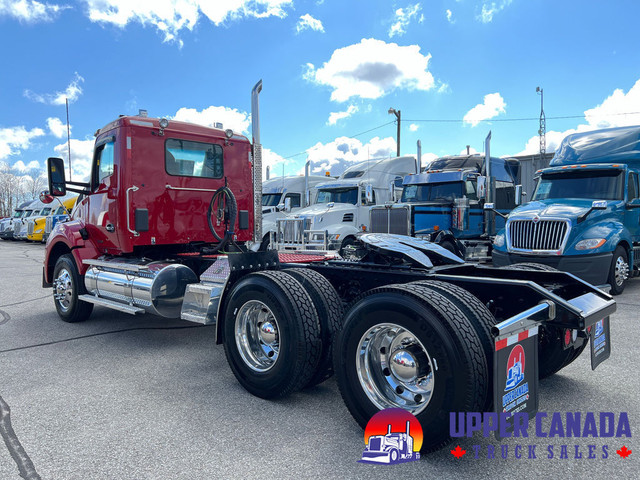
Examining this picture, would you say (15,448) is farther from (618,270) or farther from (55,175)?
(618,270)

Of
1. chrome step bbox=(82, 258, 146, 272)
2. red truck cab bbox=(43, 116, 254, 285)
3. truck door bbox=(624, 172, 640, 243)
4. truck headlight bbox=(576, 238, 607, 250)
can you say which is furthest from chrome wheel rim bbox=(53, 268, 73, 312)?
truck door bbox=(624, 172, 640, 243)

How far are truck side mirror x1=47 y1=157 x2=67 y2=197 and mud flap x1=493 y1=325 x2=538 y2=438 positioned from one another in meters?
5.71

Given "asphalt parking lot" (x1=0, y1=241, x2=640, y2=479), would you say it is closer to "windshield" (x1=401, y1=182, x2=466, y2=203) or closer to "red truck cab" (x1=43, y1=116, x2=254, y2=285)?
"red truck cab" (x1=43, y1=116, x2=254, y2=285)

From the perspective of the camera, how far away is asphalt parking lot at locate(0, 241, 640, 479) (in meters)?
2.69

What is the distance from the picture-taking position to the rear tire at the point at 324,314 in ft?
11.9

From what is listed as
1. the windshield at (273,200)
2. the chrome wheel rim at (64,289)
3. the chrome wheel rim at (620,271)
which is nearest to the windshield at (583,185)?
the chrome wheel rim at (620,271)

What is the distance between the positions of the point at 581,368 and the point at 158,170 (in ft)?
16.3

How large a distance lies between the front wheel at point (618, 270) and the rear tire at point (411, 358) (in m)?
6.72

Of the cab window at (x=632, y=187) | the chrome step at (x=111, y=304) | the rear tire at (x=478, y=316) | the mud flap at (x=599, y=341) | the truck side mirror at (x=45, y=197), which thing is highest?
the cab window at (x=632, y=187)

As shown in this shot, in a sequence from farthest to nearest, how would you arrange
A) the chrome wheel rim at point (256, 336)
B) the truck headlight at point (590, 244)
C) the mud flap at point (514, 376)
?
1. the truck headlight at point (590, 244)
2. the chrome wheel rim at point (256, 336)
3. the mud flap at point (514, 376)

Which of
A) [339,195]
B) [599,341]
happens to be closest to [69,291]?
[599,341]

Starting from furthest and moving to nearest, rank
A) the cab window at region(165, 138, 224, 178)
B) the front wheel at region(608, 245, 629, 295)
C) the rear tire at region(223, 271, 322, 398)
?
the front wheel at region(608, 245, 629, 295) → the cab window at region(165, 138, 224, 178) → the rear tire at region(223, 271, 322, 398)

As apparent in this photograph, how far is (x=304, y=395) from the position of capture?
150 inches

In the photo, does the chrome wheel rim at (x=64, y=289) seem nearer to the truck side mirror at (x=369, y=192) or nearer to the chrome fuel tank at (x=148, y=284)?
the chrome fuel tank at (x=148, y=284)
